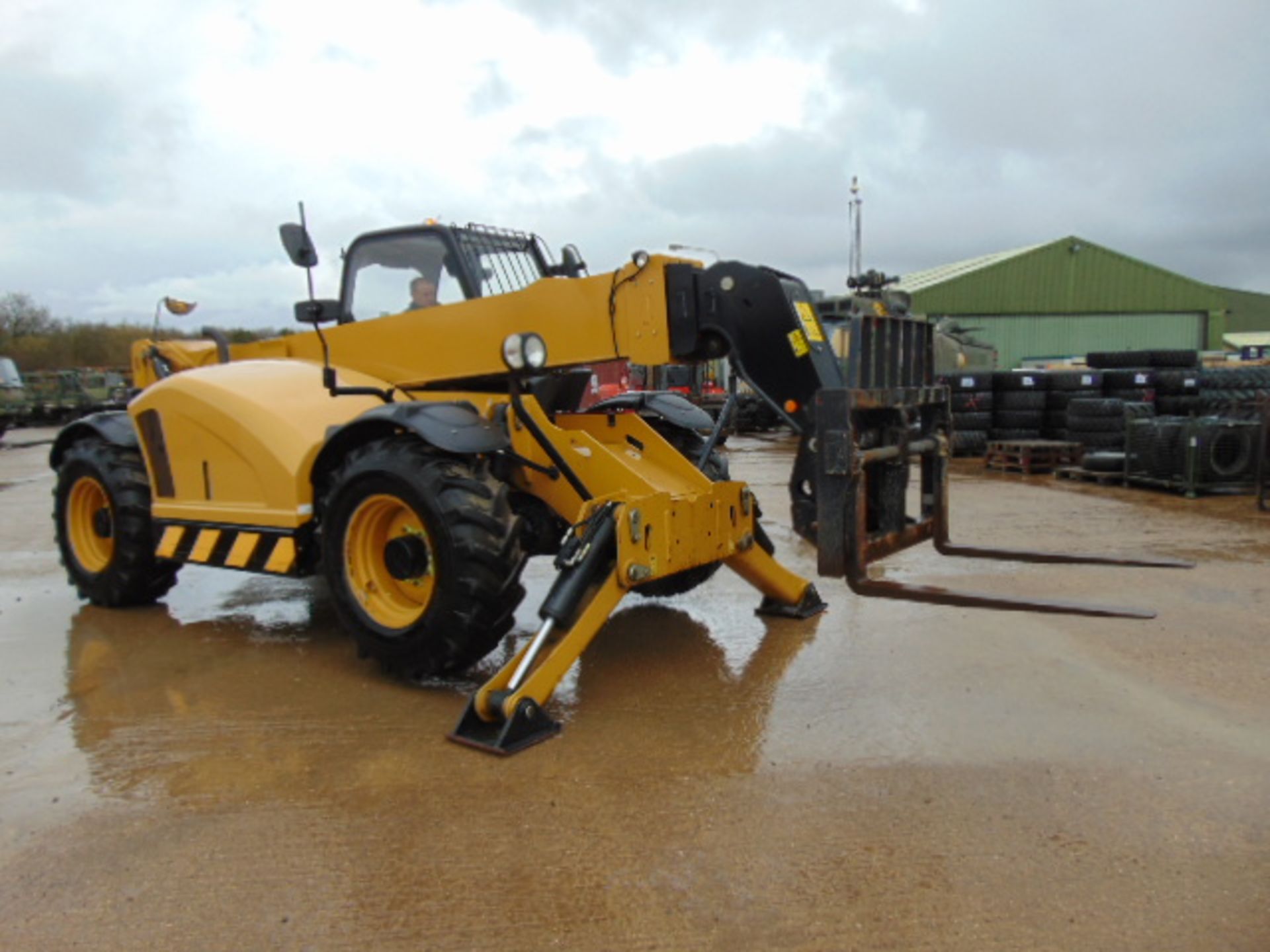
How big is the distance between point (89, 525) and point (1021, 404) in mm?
13527

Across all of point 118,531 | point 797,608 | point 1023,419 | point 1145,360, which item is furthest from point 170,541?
point 1145,360

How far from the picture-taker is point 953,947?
103 inches

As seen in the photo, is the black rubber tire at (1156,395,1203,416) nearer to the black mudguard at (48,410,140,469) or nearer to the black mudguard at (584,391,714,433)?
the black mudguard at (584,391,714,433)

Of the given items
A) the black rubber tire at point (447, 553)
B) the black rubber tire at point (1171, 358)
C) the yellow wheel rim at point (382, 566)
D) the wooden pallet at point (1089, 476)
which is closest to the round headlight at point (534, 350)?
the black rubber tire at point (447, 553)

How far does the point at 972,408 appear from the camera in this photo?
16.0 meters

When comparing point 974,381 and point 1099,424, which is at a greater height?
point 974,381

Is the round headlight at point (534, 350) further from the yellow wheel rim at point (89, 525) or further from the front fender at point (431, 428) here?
the yellow wheel rim at point (89, 525)

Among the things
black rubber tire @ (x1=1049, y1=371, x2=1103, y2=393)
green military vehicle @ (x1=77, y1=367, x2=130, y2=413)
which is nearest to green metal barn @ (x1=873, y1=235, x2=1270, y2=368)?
black rubber tire @ (x1=1049, y1=371, x2=1103, y2=393)

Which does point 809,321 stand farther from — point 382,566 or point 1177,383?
point 1177,383

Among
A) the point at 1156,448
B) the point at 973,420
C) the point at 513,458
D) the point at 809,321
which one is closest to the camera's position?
the point at 809,321

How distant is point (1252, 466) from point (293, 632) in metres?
10.7

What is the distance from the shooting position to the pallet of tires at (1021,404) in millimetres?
15578

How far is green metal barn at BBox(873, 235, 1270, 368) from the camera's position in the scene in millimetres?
38438

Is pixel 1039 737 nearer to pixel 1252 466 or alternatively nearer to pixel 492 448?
pixel 492 448
